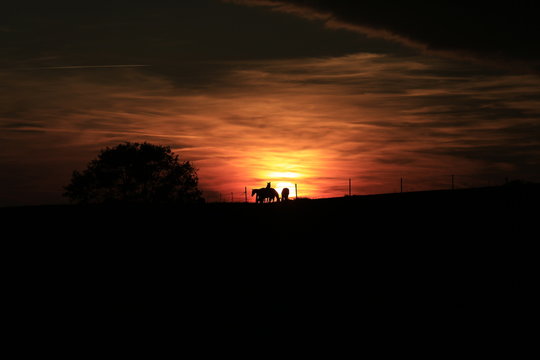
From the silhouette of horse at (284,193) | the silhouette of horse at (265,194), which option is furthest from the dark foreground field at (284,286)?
the silhouette of horse at (284,193)

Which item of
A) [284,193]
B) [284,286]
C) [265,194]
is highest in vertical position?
[284,193]

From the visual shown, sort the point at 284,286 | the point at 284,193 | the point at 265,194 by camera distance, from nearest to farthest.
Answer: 1. the point at 284,286
2. the point at 265,194
3. the point at 284,193

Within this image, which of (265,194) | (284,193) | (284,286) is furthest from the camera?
(284,193)

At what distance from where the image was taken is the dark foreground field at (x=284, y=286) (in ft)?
34.1

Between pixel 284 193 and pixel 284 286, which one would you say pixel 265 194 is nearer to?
pixel 284 193

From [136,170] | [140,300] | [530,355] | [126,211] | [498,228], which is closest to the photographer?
[530,355]

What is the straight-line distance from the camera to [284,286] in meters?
13.5

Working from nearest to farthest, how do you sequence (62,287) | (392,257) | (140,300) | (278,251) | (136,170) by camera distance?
(140,300), (62,287), (392,257), (278,251), (136,170)

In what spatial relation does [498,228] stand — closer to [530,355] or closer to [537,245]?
[537,245]

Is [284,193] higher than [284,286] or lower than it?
higher

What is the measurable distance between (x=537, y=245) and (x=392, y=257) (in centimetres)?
390

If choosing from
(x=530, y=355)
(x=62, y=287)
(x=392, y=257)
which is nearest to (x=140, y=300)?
(x=62, y=287)

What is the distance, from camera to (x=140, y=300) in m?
13.0

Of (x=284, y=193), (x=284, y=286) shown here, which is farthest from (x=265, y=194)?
(x=284, y=286)
